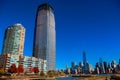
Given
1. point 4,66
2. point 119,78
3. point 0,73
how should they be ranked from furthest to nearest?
1. point 4,66
2. point 0,73
3. point 119,78

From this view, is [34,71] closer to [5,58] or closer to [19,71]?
[19,71]

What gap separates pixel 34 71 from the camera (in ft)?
655

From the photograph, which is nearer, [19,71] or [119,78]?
[119,78]

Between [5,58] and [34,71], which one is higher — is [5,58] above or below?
above

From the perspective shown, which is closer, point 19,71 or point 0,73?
point 0,73

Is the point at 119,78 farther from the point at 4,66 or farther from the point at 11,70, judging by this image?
the point at 4,66

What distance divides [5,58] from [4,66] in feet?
36.9

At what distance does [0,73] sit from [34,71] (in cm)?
6245

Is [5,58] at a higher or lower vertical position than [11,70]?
higher

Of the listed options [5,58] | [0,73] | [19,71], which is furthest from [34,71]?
[0,73]

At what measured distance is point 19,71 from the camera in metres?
170

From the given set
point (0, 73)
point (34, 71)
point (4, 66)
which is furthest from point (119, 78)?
point (4, 66)

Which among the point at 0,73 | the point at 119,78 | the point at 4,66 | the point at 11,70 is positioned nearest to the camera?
the point at 119,78

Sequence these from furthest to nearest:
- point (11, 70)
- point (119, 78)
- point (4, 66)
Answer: point (4, 66) → point (11, 70) → point (119, 78)
